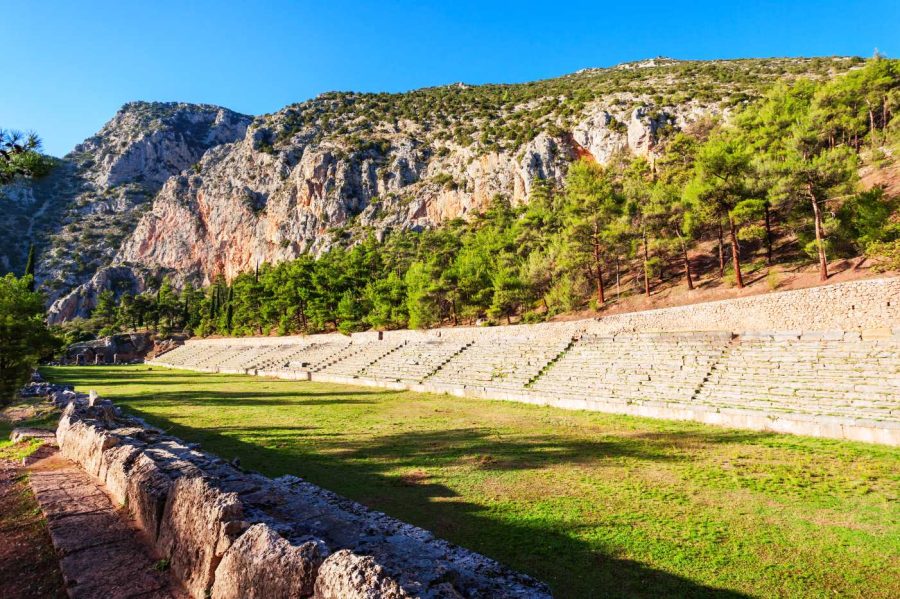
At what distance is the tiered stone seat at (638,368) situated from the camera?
15.9 m

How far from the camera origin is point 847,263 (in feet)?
73.2

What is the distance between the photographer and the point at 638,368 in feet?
59.2

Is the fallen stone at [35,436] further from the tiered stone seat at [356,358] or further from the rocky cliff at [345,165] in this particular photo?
the rocky cliff at [345,165]

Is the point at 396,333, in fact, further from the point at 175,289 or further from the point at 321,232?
the point at 175,289

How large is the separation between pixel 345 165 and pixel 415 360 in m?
81.1

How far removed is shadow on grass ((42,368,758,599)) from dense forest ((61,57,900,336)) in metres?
17.9

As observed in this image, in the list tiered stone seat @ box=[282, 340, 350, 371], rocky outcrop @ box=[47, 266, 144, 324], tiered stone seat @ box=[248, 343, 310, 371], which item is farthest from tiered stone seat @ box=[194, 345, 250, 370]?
rocky outcrop @ box=[47, 266, 144, 324]

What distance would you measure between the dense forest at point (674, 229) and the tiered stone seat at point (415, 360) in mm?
7804

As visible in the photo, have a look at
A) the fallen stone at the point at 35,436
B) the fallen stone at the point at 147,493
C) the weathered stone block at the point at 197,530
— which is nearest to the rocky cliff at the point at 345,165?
the fallen stone at the point at 35,436

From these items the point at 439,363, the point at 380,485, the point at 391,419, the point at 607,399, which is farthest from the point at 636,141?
the point at 380,485

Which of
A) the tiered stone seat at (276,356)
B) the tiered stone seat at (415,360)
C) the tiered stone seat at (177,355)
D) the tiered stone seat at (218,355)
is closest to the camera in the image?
the tiered stone seat at (415,360)

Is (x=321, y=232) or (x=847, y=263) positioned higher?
(x=321, y=232)

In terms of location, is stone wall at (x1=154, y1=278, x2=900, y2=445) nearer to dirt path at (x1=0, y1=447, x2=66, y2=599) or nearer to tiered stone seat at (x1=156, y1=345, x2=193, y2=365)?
dirt path at (x1=0, y1=447, x2=66, y2=599)

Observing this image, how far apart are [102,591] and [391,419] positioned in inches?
459
